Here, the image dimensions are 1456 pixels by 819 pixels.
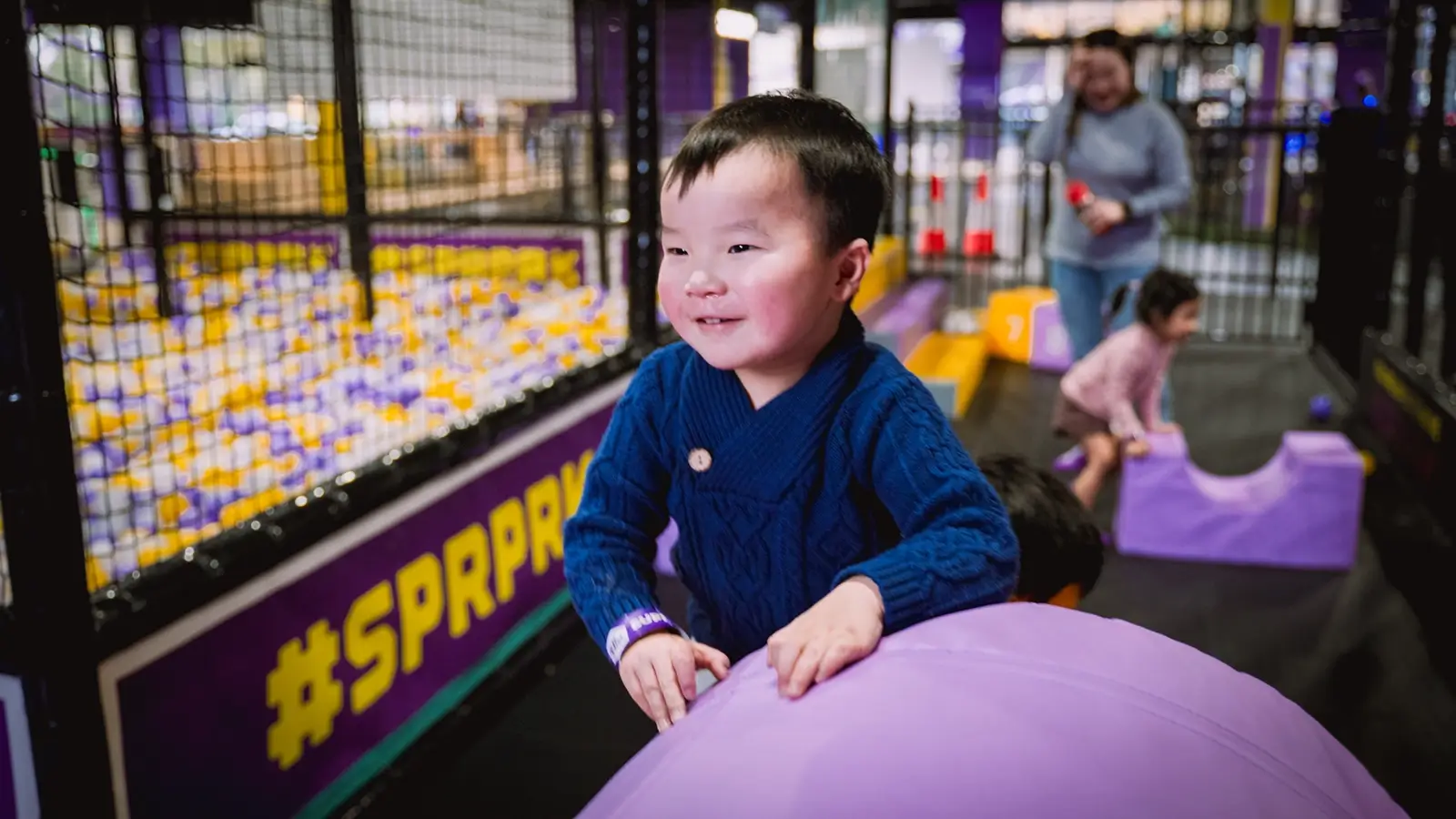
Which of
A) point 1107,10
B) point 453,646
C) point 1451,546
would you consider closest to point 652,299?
point 453,646

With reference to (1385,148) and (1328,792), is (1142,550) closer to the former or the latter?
(1385,148)

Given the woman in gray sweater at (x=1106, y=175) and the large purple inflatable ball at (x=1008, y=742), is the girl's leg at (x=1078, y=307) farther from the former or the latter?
the large purple inflatable ball at (x=1008, y=742)

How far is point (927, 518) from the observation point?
1.27 meters

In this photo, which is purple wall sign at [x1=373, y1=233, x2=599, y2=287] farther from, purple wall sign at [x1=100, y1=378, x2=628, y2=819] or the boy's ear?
the boy's ear

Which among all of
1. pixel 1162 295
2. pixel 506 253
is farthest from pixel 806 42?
pixel 506 253

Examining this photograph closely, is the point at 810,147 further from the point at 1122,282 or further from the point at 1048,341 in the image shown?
the point at 1048,341

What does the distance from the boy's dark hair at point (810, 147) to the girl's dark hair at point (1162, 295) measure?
2973 millimetres

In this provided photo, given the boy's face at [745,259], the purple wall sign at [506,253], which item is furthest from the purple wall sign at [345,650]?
the purple wall sign at [506,253]

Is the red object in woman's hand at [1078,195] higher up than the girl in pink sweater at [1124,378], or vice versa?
the red object in woman's hand at [1078,195]

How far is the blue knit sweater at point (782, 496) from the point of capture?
1259 millimetres

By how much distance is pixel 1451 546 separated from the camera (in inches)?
146

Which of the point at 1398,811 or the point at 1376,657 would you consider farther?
the point at 1376,657

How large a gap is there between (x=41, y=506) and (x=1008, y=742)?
138 centimetres

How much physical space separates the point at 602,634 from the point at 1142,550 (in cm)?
298
